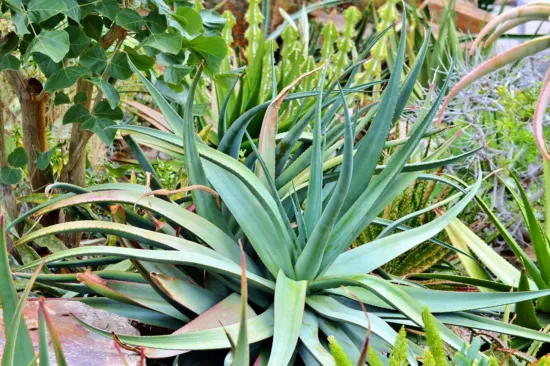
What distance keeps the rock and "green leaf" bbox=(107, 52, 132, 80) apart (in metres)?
0.61

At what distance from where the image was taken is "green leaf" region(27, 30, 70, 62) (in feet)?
4.62

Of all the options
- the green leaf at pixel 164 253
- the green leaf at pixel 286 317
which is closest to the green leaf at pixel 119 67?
the green leaf at pixel 164 253

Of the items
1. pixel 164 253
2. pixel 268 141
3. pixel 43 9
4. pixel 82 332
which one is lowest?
pixel 82 332

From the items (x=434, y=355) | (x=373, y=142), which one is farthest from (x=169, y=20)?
(x=434, y=355)

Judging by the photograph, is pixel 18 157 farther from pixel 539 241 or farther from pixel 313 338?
pixel 539 241

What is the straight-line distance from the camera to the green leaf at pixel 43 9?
4.68 feet

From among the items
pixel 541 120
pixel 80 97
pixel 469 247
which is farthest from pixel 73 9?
pixel 469 247

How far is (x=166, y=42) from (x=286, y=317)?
77 cm

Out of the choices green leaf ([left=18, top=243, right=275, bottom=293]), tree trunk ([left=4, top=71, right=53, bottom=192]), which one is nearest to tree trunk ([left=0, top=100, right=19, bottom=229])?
tree trunk ([left=4, top=71, right=53, bottom=192])

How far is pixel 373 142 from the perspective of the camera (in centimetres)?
147

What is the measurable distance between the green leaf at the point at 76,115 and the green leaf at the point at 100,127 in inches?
0.8

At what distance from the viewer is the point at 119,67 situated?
1696mm

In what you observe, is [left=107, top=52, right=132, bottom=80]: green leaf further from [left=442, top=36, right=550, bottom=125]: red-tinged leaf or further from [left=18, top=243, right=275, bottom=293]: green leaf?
[left=442, top=36, right=550, bottom=125]: red-tinged leaf

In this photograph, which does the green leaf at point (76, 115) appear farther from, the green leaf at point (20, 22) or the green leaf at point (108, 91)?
the green leaf at point (20, 22)
